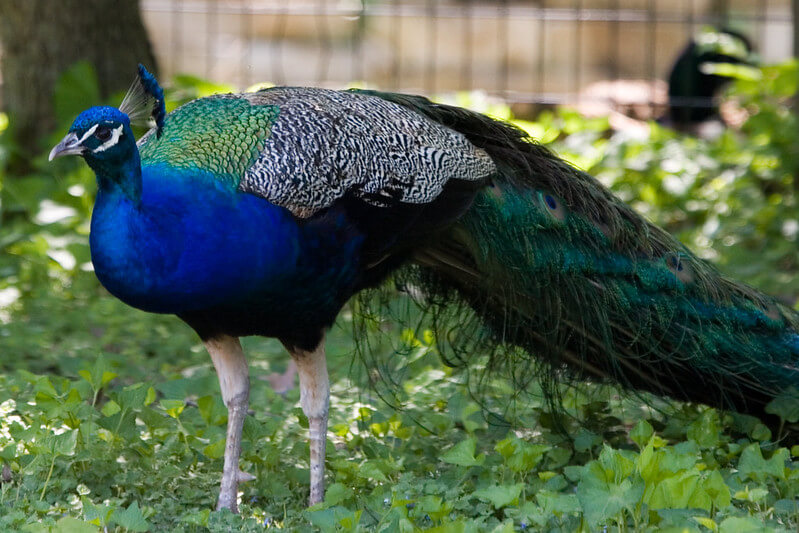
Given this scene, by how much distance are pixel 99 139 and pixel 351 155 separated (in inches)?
22.7

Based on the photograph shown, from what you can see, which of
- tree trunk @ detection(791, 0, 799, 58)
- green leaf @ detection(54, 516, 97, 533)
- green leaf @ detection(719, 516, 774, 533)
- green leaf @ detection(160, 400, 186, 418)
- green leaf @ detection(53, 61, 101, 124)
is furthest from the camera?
tree trunk @ detection(791, 0, 799, 58)

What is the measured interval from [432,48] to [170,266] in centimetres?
608

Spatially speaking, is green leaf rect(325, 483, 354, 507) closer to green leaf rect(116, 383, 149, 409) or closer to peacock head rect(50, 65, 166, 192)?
green leaf rect(116, 383, 149, 409)

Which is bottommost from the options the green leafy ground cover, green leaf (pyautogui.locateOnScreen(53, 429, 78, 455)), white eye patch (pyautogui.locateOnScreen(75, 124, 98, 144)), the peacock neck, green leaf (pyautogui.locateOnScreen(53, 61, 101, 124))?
the green leafy ground cover

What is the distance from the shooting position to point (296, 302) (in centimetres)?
252

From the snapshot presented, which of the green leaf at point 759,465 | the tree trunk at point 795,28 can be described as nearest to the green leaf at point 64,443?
the green leaf at point 759,465

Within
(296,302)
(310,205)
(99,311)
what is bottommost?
(99,311)

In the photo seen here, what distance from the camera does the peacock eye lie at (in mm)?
2289

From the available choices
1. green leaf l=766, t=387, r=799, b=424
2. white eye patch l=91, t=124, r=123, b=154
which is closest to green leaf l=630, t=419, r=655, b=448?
green leaf l=766, t=387, r=799, b=424

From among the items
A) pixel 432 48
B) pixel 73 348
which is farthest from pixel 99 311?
pixel 432 48

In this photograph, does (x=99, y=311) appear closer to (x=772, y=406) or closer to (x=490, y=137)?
(x=490, y=137)

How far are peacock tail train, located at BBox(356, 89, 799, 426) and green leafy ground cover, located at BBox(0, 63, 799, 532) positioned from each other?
118mm

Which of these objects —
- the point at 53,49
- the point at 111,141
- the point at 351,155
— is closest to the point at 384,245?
the point at 351,155

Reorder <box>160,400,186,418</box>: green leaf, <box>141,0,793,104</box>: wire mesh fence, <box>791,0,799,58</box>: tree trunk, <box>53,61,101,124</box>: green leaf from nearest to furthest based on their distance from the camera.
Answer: <box>160,400,186,418</box>: green leaf, <box>53,61,101,124</box>: green leaf, <box>791,0,799,58</box>: tree trunk, <box>141,0,793,104</box>: wire mesh fence
